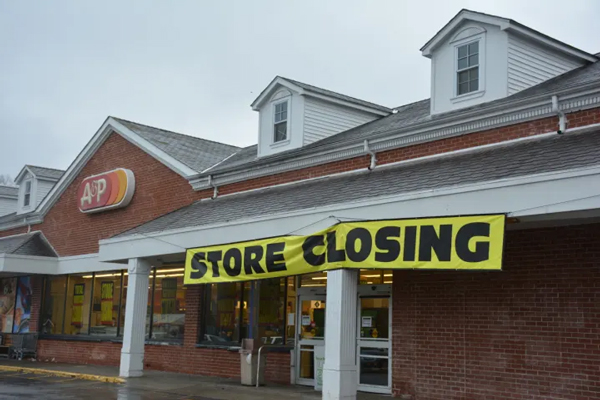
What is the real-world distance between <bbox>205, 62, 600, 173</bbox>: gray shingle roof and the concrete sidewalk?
5.48 metres

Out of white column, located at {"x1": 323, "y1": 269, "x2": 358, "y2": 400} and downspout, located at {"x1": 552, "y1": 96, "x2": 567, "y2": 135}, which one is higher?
downspout, located at {"x1": 552, "y1": 96, "x2": 567, "y2": 135}

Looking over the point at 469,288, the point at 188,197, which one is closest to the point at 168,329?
the point at 188,197

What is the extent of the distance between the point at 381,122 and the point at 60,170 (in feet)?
56.7

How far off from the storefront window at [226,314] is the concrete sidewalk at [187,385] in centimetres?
114

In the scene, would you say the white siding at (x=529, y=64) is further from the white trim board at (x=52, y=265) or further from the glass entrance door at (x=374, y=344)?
the white trim board at (x=52, y=265)

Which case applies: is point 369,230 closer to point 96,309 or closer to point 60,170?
point 96,309

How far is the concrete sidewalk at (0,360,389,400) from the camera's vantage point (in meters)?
14.5

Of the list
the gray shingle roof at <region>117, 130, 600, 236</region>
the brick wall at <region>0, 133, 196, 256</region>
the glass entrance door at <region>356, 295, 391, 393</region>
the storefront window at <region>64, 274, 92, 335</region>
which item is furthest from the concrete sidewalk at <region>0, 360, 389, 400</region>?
the brick wall at <region>0, 133, 196, 256</region>

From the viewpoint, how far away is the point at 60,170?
1222 inches

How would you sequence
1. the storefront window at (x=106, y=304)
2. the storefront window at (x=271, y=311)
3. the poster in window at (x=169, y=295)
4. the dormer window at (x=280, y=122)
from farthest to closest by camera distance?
the storefront window at (x=106, y=304) → the poster in window at (x=169, y=295) → the dormer window at (x=280, y=122) → the storefront window at (x=271, y=311)

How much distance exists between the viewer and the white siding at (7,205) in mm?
35188

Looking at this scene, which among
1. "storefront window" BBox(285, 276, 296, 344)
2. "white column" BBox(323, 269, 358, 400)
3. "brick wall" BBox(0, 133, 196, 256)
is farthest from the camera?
"brick wall" BBox(0, 133, 196, 256)

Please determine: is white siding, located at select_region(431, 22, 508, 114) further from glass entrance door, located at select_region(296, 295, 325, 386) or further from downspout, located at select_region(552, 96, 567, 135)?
glass entrance door, located at select_region(296, 295, 325, 386)

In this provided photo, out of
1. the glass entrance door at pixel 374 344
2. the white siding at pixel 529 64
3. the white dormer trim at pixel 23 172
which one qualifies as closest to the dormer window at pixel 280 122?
the glass entrance door at pixel 374 344
